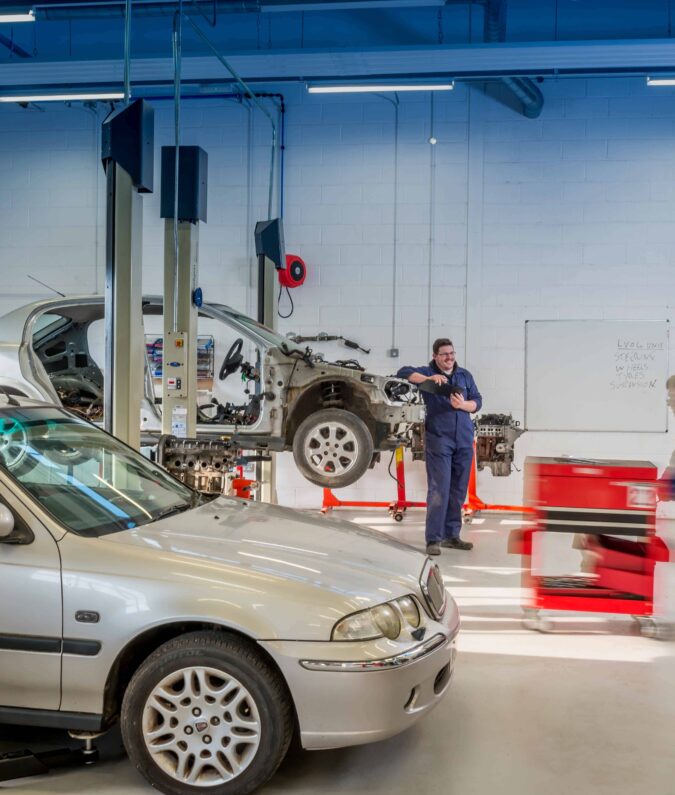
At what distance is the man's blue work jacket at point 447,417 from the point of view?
6.02m

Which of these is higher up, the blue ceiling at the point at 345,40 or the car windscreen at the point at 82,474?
the blue ceiling at the point at 345,40

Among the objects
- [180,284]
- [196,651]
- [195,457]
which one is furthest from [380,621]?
[180,284]

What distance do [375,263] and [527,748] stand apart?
255 inches

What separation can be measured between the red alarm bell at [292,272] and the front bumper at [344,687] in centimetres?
648

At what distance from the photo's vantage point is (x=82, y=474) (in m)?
2.93

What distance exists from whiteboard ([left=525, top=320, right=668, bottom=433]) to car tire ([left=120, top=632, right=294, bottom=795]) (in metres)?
6.46

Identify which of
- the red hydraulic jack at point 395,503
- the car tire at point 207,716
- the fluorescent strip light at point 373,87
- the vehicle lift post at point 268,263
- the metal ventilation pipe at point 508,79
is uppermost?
the metal ventilation pipe at point 508,79

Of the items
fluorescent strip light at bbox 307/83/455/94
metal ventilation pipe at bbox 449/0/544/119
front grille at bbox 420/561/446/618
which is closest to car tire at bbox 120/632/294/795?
front grille at bbox 420/561/446/618

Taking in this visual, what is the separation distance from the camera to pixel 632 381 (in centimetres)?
814

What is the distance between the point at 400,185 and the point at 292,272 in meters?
1.54

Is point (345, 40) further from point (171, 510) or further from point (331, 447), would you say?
point (171, 510)

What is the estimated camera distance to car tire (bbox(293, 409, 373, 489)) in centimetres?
628

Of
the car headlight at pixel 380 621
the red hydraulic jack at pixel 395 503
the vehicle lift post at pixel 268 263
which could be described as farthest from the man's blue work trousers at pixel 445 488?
the car headlight at pixel 380 621

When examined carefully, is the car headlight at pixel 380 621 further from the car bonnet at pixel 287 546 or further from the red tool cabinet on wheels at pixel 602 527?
the red tool cabinet on wheels at pixel 602 527
